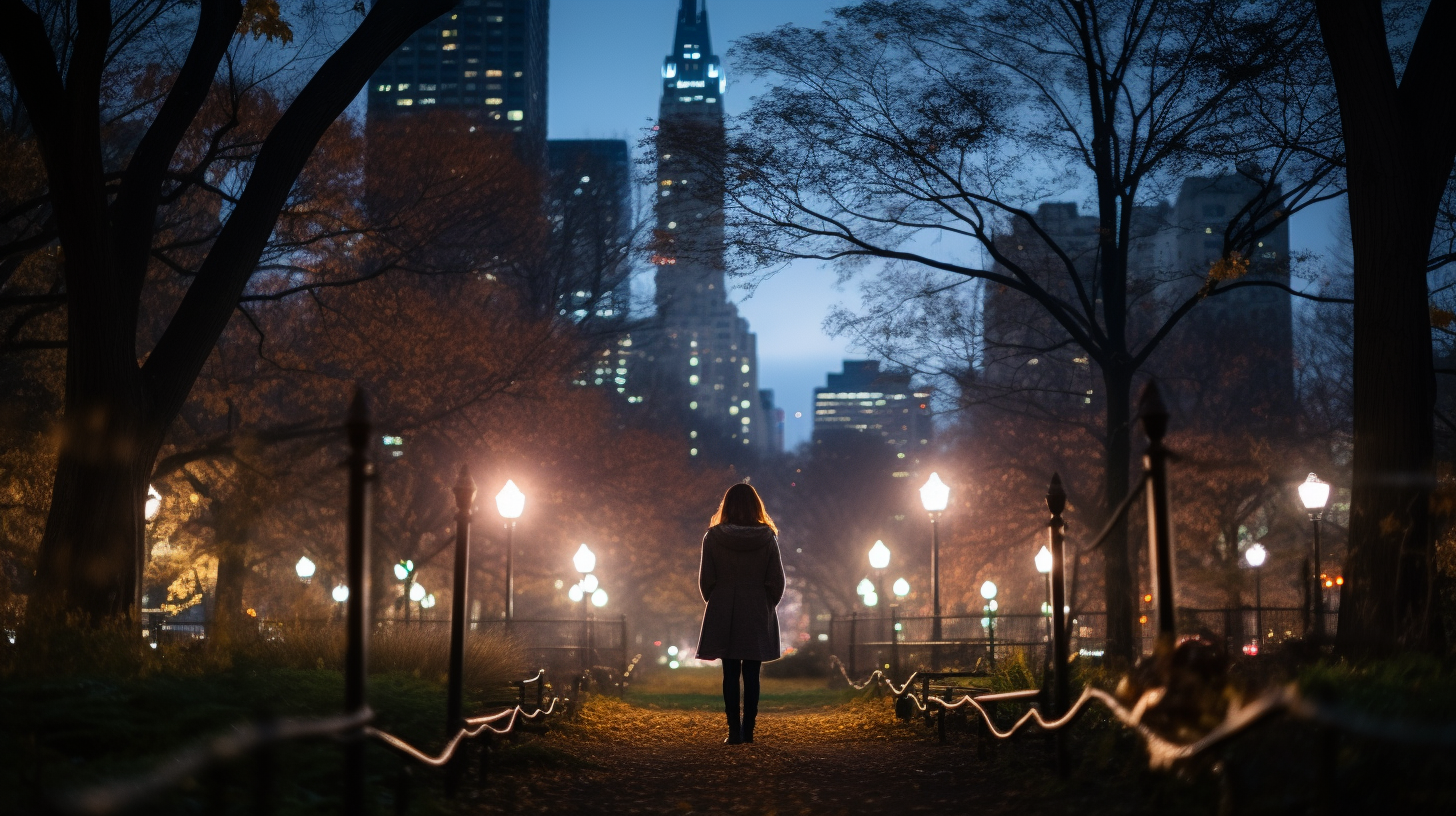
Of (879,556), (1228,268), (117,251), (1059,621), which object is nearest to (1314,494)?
(1228,268)

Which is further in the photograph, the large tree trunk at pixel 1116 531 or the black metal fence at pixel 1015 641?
the large tree trunk at pixel 1116 531

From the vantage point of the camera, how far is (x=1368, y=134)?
377 inches

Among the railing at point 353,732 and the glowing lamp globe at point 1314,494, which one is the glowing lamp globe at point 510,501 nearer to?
the railing at point 353,732

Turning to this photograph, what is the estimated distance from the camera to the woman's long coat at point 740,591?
31.3ft

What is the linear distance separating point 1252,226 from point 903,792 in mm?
11934

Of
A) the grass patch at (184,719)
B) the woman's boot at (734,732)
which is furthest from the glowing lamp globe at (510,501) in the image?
the woman's boot at (734,732)

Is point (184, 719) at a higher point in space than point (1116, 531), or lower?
lower

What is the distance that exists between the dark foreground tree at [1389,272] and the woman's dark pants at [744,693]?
163 inches

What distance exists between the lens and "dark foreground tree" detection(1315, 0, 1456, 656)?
891 centimetres

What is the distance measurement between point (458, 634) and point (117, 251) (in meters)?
6.08

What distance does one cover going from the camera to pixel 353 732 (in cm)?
456

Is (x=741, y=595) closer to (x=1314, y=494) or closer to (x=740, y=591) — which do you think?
(x=740, y=591)

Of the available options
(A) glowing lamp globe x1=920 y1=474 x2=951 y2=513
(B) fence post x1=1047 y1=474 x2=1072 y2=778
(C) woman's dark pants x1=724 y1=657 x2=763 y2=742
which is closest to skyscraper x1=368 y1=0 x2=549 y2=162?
(A) glowing lamp globe x1=920 y1=474 x2=951 y2=513

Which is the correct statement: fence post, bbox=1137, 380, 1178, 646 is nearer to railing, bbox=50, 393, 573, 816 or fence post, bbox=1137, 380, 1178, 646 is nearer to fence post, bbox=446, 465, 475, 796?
railing, bbox=50, 393, 573, 816
